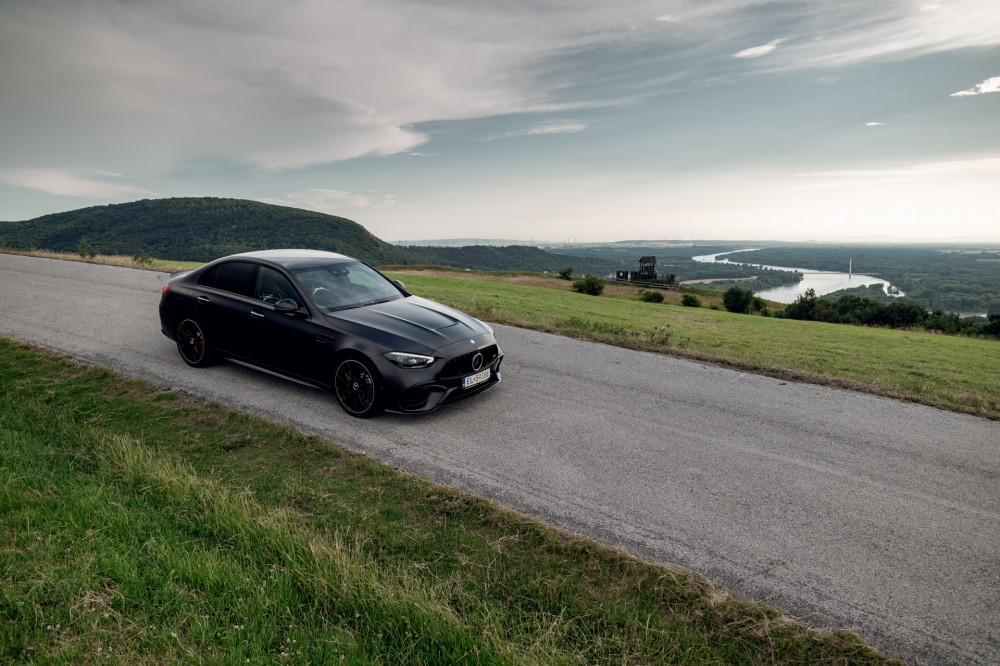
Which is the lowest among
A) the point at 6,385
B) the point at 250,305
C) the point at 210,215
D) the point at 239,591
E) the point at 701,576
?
the point at 701,576

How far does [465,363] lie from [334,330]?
5.09ft

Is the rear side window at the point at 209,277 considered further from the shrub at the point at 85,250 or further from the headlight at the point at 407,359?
the shrub at the point at 85,250

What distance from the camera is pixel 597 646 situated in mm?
2625

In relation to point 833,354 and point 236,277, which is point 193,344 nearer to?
point 236,277

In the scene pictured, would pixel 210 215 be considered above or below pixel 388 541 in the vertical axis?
above

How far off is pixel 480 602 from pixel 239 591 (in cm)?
137

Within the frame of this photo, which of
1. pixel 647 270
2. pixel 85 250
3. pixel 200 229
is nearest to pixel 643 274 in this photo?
pixel 647 270

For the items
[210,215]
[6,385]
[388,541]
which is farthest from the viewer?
[210,215]

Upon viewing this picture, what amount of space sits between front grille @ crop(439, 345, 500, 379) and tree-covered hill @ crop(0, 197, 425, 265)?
11009 centimetres

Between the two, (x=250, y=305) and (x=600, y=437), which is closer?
(x=600, y=437)

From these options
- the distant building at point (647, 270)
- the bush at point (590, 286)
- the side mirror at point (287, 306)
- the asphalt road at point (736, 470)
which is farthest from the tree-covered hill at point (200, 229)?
the asphalt road at point (736, 470)

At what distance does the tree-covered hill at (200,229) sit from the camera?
377ft

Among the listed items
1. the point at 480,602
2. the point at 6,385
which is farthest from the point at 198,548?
the point at 6,385

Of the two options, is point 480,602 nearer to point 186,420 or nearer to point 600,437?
point 600,437
